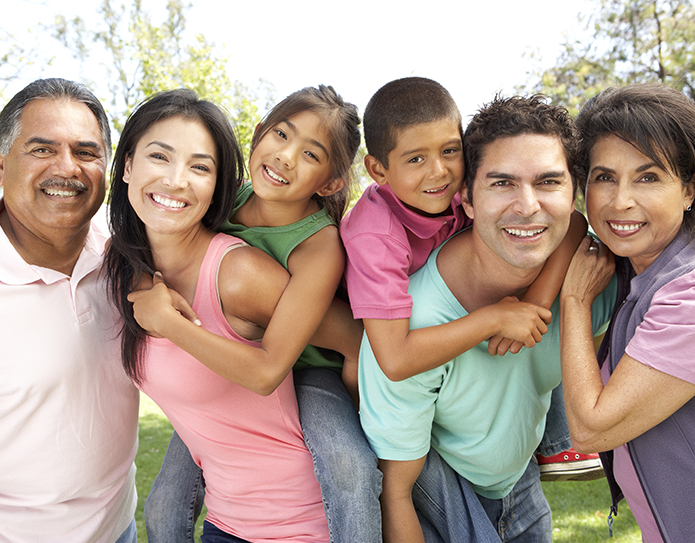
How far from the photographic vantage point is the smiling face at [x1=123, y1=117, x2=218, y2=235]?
91.2 inches

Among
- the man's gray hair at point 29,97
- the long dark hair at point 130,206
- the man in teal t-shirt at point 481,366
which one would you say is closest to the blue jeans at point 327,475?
the man in teal t-shirt at point 481,366

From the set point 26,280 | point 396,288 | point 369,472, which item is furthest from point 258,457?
point 26,280

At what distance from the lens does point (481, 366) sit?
2.31m

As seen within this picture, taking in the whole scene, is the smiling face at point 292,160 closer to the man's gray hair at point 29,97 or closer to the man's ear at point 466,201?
the man's ear at point 466,201

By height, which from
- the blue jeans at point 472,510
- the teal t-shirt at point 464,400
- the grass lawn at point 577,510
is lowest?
the grass lawn at point 577,510

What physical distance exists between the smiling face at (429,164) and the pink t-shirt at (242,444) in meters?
0.81

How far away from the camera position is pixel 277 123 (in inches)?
104

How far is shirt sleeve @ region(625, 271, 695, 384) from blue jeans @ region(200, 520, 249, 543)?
1829 mm

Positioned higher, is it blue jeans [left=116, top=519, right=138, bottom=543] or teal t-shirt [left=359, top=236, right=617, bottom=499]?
teal t-shirt [left=359, top=236, right=617, bottom=499]

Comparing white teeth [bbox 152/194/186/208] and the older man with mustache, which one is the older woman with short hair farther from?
the older man with mustache

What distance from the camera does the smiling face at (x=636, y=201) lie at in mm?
1957

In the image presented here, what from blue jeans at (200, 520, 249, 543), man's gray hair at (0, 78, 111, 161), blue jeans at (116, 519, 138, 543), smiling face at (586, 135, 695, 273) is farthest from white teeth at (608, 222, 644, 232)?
blue jeans at (116, 519, 138, 543)

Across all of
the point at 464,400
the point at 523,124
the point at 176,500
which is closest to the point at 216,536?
the point at 176,500

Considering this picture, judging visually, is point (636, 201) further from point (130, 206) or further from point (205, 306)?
point (130, 206)
